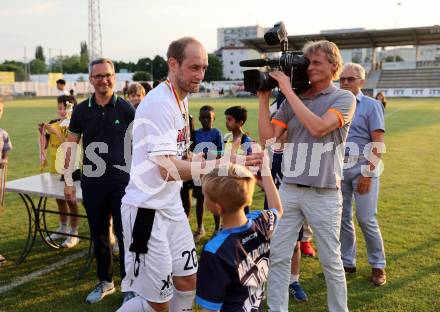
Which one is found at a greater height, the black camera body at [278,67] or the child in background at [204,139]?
the black camera body at [278,67]

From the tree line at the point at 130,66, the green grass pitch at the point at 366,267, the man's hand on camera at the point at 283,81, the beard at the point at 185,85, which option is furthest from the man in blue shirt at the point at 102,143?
the tree line at the point at 130,66

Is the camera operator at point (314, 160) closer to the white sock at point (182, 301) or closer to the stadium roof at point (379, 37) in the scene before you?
the white sock at point (182, 301)

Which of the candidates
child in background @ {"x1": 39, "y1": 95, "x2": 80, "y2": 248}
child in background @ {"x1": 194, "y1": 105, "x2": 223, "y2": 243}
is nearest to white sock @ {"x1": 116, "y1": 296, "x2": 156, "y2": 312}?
child in background @ {"x1": 194, "y1": 105, "x2": 223, "y2": 243}

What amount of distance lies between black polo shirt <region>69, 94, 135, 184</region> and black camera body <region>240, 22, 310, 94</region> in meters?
1.55

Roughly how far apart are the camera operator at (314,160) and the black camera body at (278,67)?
61 millimetres

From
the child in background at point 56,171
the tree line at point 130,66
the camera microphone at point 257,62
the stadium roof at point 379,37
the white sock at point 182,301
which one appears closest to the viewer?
the white sock at point 182,301

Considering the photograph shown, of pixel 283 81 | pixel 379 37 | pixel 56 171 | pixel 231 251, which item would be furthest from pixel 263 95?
pixel 379 37

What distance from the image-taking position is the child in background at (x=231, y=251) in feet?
Result: 6.85

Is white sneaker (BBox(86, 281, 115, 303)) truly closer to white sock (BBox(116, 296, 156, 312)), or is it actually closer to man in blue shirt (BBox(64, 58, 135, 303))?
man in blue shirt (BBox(64, 58, 135, 303))

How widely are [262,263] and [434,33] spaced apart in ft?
181

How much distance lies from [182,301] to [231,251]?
95 cm

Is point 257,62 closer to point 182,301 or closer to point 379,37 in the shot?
point 182,301

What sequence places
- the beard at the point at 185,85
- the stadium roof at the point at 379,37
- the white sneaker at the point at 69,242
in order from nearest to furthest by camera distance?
1. the beard at the point at 185,85
2. the white sneaker at the point at 69,242
3. the stadium roof at the point at 379,37

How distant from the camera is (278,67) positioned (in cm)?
306
